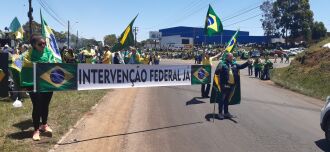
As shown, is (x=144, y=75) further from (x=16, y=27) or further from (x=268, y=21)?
(x=268, y=21)

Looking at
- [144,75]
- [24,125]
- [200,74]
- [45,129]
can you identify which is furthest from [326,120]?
[24,125]

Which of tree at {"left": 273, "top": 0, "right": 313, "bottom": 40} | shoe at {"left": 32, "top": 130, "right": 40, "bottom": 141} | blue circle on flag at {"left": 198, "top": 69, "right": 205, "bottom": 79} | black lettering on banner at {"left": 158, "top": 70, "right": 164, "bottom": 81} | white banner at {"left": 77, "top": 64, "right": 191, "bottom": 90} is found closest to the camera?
shoe at {"left": 32, "top": 130, "right": 40, "bottom": 141}

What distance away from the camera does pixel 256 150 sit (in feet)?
25.2

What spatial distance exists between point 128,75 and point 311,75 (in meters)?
17.1

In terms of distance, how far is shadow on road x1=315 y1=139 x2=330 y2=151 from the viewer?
316 inches

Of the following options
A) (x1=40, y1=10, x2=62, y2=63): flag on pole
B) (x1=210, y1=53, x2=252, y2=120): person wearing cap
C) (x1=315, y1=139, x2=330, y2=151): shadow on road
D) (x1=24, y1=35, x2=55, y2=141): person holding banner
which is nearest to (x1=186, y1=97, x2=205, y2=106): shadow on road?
(x1=210, y1=53, x2=252, y2=120): person wearing cap

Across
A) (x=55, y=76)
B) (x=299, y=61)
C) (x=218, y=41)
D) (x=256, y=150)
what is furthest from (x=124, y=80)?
(x=218, y=41)

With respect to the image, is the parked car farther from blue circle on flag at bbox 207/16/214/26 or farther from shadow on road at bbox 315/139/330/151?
blue circle on flag at bbox 207/16/214/26

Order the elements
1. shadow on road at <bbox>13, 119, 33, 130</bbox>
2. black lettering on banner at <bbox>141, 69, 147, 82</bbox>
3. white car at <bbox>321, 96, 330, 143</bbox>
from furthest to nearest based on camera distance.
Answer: black lettering on banner at <bbox>141, 69, 147, 82</bbox> < shadow on road at <bbox>13, 119, 33, 130</bbox> < white car at <bbox>321, 96, 330, 143</bbox>

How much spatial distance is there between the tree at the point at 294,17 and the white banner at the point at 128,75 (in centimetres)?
9234

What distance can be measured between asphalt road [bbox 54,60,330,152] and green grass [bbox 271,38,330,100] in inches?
264

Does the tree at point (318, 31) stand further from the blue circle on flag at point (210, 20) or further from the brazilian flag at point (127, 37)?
the brazilian flag at point (127, 37)

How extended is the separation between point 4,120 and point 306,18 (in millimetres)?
97055

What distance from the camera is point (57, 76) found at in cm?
823
